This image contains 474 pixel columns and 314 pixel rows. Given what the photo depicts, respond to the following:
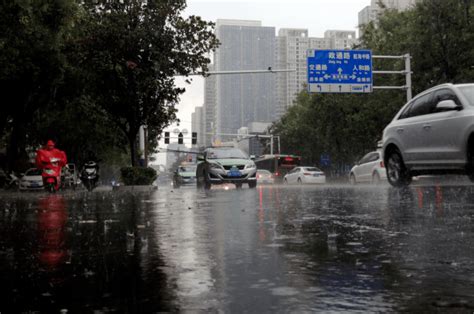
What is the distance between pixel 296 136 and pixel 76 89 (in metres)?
34.5

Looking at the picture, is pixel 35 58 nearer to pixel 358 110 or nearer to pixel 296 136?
pixel 358 110

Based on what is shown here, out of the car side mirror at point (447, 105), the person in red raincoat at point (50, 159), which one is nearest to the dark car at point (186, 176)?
the person in red raincoat at point (50, 159)

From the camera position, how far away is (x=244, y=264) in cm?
387

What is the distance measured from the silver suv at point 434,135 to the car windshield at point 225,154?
1019 cm

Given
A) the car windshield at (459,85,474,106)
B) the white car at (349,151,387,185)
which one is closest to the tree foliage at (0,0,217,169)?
the white car at (349,151,387,185)

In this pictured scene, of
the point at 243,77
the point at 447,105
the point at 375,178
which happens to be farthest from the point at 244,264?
the point at 243,77

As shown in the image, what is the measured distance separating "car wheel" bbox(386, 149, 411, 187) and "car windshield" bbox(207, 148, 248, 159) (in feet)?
32.9

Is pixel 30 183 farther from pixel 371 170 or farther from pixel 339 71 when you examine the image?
pixel 371 170

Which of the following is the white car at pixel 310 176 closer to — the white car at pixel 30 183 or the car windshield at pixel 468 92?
the white car at pixel 30 183

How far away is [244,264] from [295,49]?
87.4 metres

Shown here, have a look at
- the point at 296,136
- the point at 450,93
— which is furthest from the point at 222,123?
the point at 450,93

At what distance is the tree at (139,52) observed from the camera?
2495 centimetres

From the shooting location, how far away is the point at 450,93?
10.6 m

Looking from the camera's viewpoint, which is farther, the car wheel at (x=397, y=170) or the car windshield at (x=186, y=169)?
the car windshield at (x=186, y=169)
